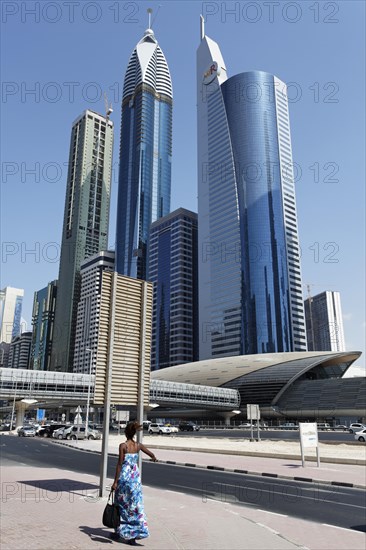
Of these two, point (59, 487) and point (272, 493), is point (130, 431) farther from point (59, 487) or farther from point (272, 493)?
point (272, 493)

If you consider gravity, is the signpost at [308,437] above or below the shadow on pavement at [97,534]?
above

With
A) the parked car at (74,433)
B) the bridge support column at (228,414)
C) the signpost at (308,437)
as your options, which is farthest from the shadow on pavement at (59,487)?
the bridge support column at (228,414)

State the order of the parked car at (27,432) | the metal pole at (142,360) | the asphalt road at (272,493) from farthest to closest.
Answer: the parked car at (27,432) < the metal pole at (142,360) < the asphalt road at (272,493)

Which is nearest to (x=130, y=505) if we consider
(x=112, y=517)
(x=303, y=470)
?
(x=112, y=517)

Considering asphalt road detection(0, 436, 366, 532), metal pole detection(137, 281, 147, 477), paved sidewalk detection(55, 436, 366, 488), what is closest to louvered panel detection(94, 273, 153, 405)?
metal pole detection(137, 281, 147, 477)

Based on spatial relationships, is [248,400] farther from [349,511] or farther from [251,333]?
[349,511]

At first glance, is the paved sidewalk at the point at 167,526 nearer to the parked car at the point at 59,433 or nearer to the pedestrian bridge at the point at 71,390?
the parked car at the point at 59,433

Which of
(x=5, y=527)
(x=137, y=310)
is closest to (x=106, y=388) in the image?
(x=137, y=310)

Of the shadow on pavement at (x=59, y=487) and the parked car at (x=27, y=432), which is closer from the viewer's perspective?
the shadow on pavement at (x=59, y=487)

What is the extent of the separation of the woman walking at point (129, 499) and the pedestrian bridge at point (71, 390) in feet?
246

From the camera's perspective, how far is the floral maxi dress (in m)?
7.47

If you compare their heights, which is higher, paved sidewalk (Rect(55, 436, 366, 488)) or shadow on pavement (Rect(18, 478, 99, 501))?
shadow on pavement (Rect(18, 478, 99, 501))

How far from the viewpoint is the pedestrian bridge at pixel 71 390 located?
9256cm

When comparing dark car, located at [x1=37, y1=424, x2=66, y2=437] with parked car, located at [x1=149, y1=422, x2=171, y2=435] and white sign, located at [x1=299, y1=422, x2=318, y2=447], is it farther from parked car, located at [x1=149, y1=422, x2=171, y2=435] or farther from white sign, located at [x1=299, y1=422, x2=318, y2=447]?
white sign, located at [x1=299, y1=422, x2=318, y2=447]
